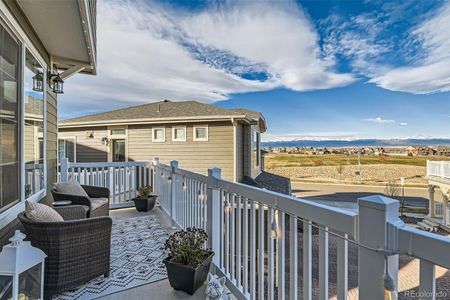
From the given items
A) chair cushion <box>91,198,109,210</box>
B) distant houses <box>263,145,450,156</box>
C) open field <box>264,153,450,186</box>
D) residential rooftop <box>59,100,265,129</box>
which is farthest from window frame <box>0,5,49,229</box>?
open field <box>264,153,450,186</box>

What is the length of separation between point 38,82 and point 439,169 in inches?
674

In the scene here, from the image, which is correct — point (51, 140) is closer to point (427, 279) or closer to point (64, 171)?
point (64, 171)

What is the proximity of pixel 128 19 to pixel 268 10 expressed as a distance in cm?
380

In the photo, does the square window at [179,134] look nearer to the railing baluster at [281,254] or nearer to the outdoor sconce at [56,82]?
the outdoor sconce at [56,82]

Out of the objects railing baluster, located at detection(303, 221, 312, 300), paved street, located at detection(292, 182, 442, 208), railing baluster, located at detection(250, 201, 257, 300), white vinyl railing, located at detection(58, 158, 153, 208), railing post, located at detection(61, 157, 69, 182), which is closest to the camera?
railing baluster, located at detection(303, 221, 312, 300)

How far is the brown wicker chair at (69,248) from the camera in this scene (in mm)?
2287

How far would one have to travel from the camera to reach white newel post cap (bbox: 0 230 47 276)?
179cm

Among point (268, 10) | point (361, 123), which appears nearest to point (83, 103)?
point (268, 10)

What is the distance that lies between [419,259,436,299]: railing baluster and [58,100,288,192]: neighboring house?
27.9ft

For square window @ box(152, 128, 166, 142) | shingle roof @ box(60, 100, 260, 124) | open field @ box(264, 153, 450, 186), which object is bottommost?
open field @ box(264, 153, 450, 186)

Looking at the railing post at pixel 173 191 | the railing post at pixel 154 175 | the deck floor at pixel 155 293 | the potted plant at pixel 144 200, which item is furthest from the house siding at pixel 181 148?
the deck floor at pixel 155 293

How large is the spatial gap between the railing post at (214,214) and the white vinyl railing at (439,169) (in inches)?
600

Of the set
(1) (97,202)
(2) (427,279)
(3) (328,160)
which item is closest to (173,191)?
(1) (97,202)

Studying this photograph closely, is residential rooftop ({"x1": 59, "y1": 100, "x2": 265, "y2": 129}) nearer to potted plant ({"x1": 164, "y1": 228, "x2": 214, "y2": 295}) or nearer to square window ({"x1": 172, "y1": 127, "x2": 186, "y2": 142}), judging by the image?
square window ({"x1": 172, "y1": 127, "x2": 186, "y2": 142})
